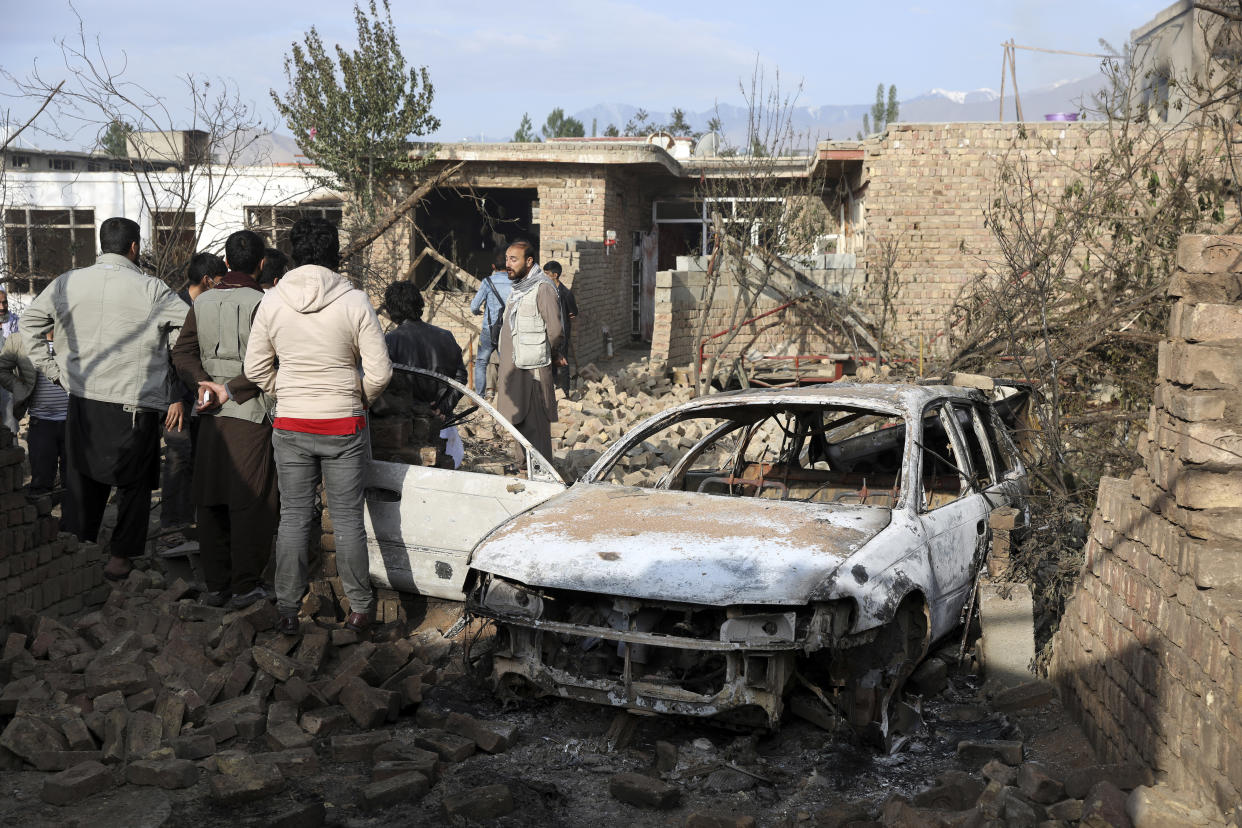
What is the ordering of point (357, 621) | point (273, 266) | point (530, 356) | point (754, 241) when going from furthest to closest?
point (754, 241) → point (530, 356) → point (273, 266) → point (357, 621)

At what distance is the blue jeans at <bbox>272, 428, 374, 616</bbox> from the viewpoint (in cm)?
507

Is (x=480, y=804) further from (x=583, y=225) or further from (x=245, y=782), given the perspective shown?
(x=583, y=225)

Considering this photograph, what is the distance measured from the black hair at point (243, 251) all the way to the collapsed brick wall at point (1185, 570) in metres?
4.27

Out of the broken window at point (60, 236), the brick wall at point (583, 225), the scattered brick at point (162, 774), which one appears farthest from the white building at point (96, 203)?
the scattered brick at point (162, 774)

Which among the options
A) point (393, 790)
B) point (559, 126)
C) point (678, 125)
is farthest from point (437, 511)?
point (559, 126)

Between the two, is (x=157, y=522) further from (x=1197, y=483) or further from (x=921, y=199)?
(x=921, y=199)

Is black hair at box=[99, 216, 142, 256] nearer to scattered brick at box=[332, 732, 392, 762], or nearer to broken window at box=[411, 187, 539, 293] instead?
scattered brick at box=[332, 732, 392, 762]

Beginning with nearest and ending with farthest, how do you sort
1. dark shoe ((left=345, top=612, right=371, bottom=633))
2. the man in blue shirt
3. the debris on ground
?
the debris on ground
dark shoe ((left=345, top=612, right=371, bottom=633))
the man in blue shirt

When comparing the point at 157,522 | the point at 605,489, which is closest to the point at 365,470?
the point at 605,489

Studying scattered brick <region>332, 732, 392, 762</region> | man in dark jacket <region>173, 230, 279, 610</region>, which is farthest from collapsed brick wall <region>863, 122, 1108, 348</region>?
scattered brick <region>332, 732, 392, 762</region>

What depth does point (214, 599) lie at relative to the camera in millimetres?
5562

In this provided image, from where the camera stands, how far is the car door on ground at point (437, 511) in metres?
5.38

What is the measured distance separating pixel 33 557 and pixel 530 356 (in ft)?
11.9

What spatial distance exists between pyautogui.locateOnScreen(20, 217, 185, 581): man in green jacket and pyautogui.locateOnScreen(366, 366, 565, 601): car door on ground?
1.21 metres
